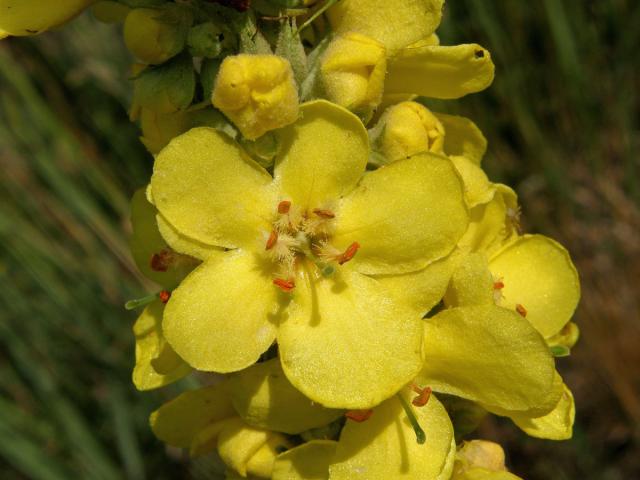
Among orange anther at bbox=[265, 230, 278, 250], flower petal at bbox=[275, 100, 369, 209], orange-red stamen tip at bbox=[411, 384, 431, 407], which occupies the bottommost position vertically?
orange-red stamen tip at bbox=[411, 384, 431, 407]

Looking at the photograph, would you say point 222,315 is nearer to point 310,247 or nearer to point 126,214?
point 310,247

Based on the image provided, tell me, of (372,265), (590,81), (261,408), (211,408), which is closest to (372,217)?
(372,265)

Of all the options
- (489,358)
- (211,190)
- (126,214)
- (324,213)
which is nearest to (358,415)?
(489,358)

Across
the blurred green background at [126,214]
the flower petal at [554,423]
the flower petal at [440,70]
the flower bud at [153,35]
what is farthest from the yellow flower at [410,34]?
the blurred green background at [126,214]

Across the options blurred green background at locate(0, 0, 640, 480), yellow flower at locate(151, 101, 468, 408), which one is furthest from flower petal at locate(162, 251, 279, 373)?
blurred green background at locate(0, 0, 640, 480)

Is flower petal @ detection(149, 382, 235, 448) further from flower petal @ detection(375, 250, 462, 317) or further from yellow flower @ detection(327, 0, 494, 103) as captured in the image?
yellow flower @ detection(327, 0, 494, 103)

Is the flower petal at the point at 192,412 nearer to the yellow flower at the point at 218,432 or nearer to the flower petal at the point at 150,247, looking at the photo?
the yellow flower at the point at 218,432
